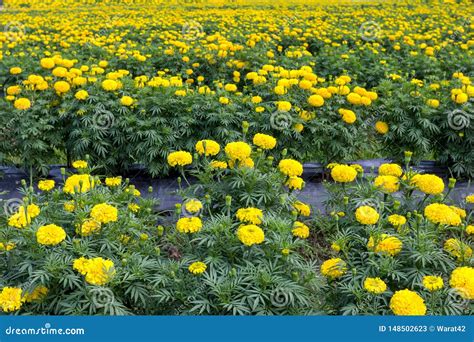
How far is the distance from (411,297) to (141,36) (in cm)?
817

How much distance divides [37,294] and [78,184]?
66 centimetres

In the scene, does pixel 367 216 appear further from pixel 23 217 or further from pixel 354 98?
pixel 354 98

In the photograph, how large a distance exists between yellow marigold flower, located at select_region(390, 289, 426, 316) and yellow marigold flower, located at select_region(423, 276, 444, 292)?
0.09 m

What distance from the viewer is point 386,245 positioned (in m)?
2.26

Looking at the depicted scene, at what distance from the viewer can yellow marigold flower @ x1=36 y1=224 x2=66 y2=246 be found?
206cm

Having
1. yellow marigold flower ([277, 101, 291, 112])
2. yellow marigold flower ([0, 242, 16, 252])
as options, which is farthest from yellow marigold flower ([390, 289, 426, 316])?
yellow marigold flower ([277, 101, 291, 112])

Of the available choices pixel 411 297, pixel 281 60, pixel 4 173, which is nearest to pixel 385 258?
pixel 411 297

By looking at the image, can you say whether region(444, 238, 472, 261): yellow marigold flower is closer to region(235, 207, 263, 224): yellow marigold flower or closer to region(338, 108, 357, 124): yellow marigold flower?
region(235, 207, 263, 224): yellow marigold flower

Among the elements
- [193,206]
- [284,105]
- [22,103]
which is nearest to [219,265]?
[193,206]

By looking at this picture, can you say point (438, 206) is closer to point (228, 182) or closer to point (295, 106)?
point (228, 182)

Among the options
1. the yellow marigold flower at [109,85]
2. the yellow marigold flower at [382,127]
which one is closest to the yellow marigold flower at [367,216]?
the yellow marigold flower at [382,127]

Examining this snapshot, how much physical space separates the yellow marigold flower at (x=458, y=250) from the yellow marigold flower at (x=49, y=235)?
1749mm

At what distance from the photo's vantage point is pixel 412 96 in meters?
4.59

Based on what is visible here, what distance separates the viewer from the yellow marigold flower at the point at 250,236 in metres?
2.15
